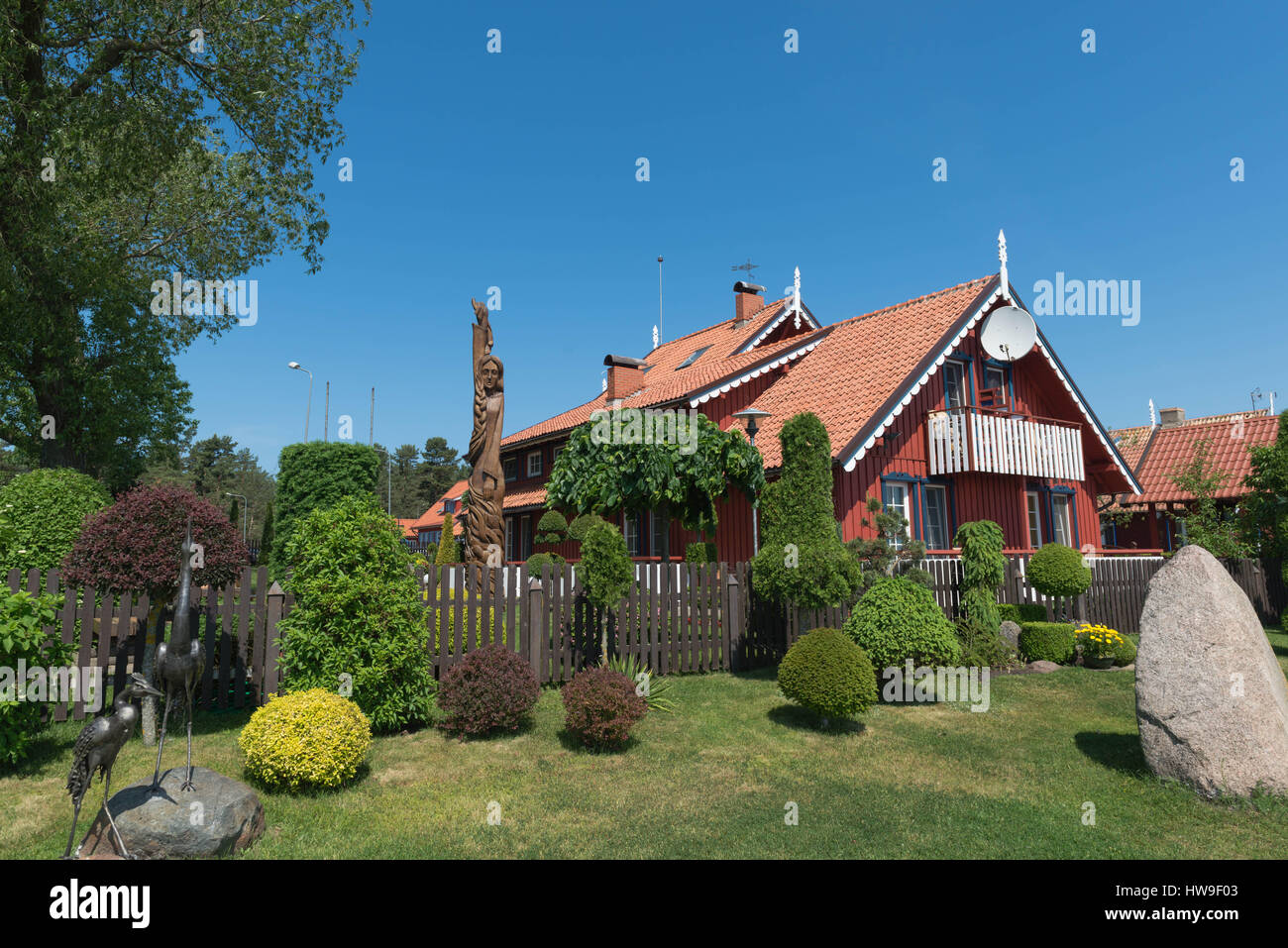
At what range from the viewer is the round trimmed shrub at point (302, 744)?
20.5ft

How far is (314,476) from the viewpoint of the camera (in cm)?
2480

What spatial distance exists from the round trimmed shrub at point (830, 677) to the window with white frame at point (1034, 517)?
1500 cm

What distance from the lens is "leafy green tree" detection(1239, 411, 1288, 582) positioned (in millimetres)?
17016

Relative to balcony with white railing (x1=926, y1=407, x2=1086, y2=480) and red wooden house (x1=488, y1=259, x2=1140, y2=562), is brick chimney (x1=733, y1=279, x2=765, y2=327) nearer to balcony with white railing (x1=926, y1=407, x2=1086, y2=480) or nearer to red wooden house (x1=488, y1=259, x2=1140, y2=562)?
red wooden house (x1=488, y1=259, x2=1140, y2=562)

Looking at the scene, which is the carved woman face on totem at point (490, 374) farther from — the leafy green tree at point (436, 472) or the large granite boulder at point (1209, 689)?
the leafy green tree at point (436, 472)

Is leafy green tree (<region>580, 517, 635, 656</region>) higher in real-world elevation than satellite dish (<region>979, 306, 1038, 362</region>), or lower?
lower

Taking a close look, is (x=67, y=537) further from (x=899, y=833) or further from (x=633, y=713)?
(x=899, y=833)

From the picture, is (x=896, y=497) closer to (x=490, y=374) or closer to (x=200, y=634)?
(x=490, y=374)

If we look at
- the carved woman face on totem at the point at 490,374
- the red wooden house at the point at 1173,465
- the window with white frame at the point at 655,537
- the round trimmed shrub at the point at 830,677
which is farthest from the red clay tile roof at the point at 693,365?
the red wooden house at the point at 1173,465

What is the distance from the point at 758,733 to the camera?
8656 mm

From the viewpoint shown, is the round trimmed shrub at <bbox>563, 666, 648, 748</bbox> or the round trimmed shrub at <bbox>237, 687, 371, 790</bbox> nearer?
the round trimmed shrub at <bbox>237, 687, 371, 790</bbox>

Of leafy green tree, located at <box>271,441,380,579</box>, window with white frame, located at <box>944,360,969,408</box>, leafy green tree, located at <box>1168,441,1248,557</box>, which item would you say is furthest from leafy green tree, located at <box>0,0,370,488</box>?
leafy green tree, located at <box>1168,441,1248,557</box>

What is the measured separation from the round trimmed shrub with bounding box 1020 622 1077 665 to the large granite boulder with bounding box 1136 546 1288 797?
6566 mm

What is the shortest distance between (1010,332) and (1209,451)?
43.5 feet
